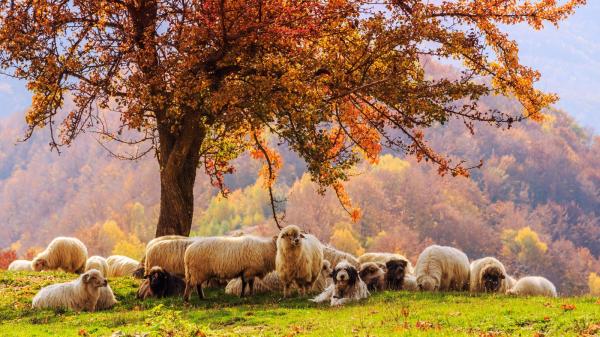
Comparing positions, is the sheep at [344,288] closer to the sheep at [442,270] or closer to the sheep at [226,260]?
the sheep at [226,260]

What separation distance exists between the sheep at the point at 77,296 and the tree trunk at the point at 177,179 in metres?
5.48

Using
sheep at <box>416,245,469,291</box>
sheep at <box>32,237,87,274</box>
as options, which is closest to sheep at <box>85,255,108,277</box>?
sheep at <box>32,237,87,274</box>

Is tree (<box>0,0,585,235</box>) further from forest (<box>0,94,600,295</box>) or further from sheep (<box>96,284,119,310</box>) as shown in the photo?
forest (<box>0,94,600,295</box>)

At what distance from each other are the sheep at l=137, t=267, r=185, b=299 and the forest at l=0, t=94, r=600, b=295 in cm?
10171

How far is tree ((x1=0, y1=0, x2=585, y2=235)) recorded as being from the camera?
20906mm

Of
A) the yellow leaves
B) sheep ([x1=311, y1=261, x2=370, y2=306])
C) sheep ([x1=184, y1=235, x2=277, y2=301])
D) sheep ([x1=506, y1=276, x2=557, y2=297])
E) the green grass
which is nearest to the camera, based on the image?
the green grass

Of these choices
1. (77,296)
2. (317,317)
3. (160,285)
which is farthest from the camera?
(160,285)

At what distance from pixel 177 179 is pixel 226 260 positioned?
5847 millimetres

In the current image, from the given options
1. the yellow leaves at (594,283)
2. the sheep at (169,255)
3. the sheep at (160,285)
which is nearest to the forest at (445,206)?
the yellow leaves at (594,283)

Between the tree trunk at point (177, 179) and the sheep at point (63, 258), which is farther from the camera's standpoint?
the sheep at point (63, 258)

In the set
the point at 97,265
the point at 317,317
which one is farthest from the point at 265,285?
the point at 97,265

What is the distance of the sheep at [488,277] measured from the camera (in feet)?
66.5

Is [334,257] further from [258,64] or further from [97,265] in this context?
[97,265]

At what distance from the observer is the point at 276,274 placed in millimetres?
20297
